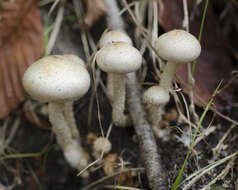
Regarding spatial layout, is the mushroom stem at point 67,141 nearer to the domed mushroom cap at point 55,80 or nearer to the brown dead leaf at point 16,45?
the domed mushroom cap at point 55,80

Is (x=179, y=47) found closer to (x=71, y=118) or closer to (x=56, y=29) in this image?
(x=71, y=118)

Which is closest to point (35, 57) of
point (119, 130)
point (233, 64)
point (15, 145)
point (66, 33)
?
point (66, 33)

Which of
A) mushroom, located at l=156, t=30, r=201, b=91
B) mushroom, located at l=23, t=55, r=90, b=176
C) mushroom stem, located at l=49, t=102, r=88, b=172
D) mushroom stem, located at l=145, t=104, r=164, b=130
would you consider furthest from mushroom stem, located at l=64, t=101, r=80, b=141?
mushroom, located at l=156, t=30, r=201, b=91

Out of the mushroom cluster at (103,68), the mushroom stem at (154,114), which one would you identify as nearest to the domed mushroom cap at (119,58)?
the mushroom cluster at (103,68)

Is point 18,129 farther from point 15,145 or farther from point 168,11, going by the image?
point 168,11

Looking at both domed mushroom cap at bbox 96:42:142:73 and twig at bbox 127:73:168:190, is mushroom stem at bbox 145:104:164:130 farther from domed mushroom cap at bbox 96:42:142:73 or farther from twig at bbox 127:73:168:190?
domed mushroom cap at bbox 96:42:142:73

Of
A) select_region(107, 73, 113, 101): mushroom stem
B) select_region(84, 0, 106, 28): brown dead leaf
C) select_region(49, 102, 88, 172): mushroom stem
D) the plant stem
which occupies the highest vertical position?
select_region(84, 0, 106, 28): brown dead leaf

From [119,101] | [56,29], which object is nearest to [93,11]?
[56,29]
